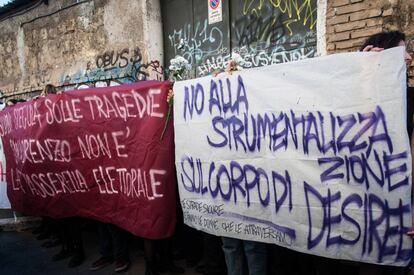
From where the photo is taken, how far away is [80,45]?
7.69 meters

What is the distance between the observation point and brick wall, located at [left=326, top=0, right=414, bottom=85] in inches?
146

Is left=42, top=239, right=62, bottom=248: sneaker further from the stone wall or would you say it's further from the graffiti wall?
the graffiti wall

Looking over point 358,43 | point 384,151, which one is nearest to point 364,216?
point 384,151

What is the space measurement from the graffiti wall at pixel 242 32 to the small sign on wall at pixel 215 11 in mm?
65

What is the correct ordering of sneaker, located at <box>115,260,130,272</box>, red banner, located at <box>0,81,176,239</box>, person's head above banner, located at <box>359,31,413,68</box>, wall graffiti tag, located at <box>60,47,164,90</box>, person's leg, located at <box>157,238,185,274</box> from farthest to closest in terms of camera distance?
wall graffiti tag, located at <box>60,47,164,90</box> → sneaker, located at <box>115,260,130,272</box> → person's leg, located at <box>157,238,185,274</box> → red banner, located at <box>0,81,176,239</box> → person's head above banner, located at <box>359,31,413,68</box>

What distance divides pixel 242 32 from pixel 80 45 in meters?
3.90

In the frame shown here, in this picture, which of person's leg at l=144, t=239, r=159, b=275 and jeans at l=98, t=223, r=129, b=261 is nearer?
person's leg at l=144, t=239, r=159, b=275

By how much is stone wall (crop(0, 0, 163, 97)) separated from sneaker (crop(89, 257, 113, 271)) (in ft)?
9.45

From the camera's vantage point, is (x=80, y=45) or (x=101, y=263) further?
(x=80, y=45)

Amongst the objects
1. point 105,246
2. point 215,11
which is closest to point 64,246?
point 105,246

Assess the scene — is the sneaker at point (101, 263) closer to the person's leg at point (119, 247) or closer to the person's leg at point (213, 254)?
the person's leg at point (119, 247)

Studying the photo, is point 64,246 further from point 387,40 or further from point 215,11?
point 215,11

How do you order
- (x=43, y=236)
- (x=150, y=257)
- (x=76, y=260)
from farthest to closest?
(x=43, y=236), (x=76, y=260), (x=150, y=257)

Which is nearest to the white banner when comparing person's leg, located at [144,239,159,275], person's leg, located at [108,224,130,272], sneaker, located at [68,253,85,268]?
person's leg, located at [144,239,159,275]
